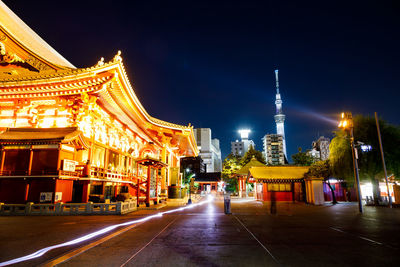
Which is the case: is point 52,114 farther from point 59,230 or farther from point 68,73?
point 59,230

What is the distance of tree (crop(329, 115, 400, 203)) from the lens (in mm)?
20500

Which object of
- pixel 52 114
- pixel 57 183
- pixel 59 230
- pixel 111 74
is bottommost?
pixel 59 230

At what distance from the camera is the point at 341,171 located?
21.6 m

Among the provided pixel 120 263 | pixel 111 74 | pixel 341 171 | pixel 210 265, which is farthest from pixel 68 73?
pixel 341 171

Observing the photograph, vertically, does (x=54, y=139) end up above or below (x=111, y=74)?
below

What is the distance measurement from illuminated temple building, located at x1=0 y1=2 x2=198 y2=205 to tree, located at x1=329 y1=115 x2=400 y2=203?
17548 millimetres

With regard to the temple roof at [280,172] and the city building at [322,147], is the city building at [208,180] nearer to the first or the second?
the temple roof at [280,172]

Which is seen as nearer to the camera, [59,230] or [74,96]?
[59,230]

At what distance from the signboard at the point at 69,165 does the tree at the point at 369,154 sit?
21918mm

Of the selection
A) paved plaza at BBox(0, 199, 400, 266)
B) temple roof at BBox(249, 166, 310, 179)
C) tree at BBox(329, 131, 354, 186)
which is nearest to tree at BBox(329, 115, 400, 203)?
tree at BBox(329, 131, 354, 186)

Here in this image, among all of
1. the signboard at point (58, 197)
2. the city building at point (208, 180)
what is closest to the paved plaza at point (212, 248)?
the signboard at point (58, 197)

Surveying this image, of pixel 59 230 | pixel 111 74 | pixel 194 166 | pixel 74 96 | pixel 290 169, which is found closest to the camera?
pixel 59 230

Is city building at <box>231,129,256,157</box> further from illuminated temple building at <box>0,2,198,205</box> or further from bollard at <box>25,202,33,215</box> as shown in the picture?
bollard at <box>25,202,33,215</box>

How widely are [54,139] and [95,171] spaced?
3536mm
